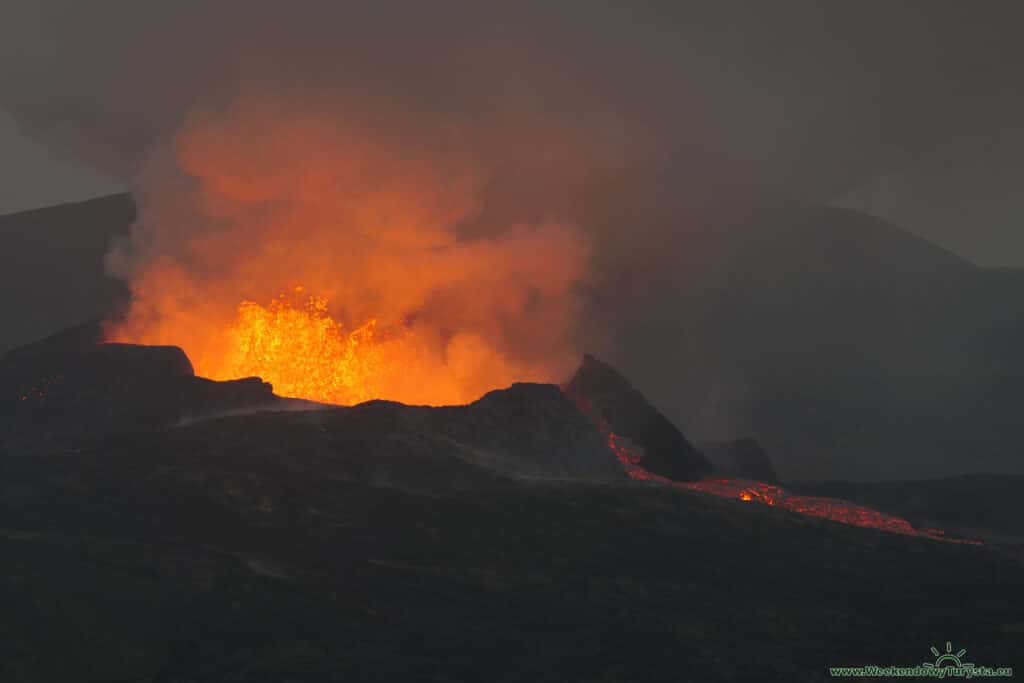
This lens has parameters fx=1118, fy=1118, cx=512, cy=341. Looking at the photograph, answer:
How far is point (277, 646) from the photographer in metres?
23.2

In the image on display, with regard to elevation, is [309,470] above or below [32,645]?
above

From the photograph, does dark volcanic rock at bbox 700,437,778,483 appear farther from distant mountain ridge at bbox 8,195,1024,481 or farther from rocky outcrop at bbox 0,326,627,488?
rocky outcrop at bbox 0,326,627,488

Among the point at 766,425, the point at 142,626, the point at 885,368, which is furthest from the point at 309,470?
the point at 885,368

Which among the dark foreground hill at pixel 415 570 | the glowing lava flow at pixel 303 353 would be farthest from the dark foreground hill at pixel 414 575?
the glowing lava flow at pixel 303 353

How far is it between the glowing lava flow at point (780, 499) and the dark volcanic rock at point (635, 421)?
0.89 metres

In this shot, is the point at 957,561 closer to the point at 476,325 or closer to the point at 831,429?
the point at 476,325

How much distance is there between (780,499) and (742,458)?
17.3 m

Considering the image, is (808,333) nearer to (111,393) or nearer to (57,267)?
(57,267)

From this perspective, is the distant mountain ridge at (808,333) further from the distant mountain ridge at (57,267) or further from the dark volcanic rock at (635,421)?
the dark volcanic rock at (635,421)

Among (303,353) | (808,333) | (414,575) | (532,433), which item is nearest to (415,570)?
(414,575)

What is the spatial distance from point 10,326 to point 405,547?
65759 millimetres

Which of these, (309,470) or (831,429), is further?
(831,429)

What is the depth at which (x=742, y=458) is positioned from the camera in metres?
59.3

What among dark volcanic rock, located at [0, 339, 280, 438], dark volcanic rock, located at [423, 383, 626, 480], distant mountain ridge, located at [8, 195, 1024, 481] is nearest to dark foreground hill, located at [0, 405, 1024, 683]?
dark volcanic rock, located at [423, 383, 626, 480]
